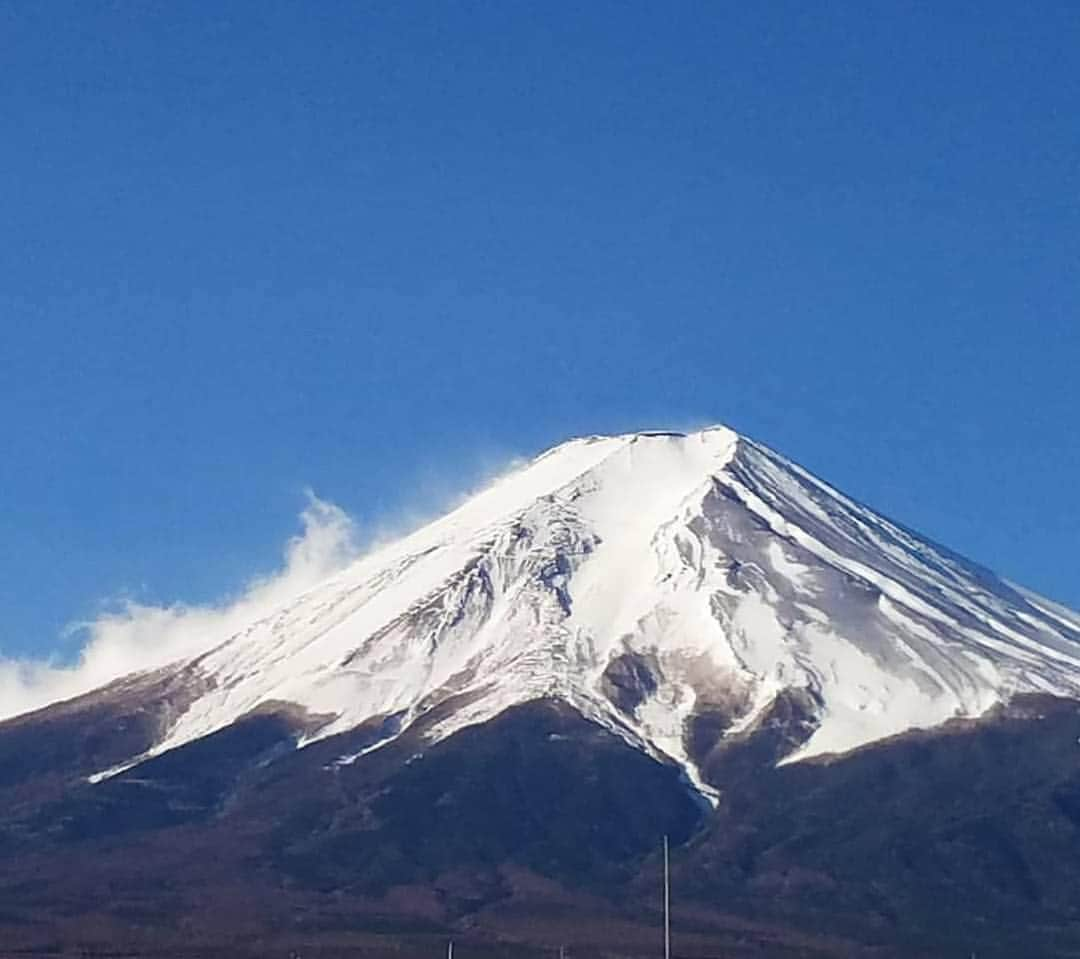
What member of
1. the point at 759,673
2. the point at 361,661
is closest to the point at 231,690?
the point at 361,661

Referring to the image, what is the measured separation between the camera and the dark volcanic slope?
132125 mm

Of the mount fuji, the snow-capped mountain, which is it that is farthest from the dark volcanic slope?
the snow-capped mountain

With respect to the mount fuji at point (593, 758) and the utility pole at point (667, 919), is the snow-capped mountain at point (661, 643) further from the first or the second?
the utility pole at point (667, 919)

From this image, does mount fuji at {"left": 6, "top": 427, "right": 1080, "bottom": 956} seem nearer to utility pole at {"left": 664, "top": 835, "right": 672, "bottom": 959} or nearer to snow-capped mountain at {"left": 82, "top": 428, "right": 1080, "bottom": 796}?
snow-capped mountain at {"left": 82, "top": 428, "right": 1080, "bottom": 796}

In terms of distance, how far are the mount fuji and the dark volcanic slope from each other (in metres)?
0.26

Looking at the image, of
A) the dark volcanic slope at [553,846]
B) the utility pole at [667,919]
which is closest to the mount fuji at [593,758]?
the dark volcanic slope at [553,846]

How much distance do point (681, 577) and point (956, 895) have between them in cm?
5034

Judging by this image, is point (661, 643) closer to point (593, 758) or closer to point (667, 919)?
point (593, 758)

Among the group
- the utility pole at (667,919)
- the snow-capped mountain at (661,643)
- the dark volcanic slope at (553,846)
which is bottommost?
the utility pole at (667,919)

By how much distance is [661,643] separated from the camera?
17988cm

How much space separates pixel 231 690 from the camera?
183125 mm

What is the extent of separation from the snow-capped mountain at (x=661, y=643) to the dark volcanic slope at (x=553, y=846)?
3579 mm

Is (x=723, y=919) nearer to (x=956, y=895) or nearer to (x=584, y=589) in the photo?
(x=956, y=895)

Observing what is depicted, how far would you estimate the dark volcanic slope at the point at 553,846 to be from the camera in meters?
132
